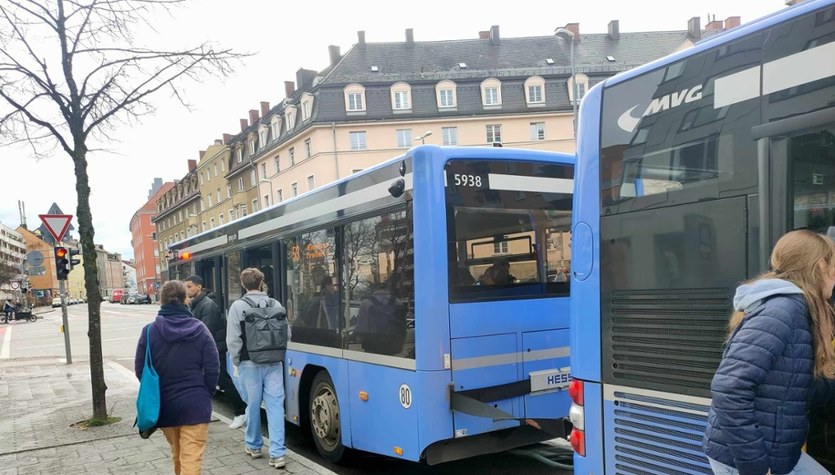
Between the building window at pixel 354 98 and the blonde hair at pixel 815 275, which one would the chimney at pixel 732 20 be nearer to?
the building window at pixel 354 98

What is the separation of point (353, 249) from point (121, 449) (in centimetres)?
362

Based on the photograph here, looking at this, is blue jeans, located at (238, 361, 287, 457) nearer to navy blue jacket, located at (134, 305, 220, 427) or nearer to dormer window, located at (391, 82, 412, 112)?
navy blue jacket, located at (134, 305, 220, 427)

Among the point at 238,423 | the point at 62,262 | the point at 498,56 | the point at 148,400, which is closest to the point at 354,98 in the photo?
the point at 498,56

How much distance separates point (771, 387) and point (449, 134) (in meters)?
46.9

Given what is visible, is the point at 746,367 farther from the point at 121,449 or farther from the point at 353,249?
the point at 121,449

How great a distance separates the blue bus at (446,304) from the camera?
4.47 meters

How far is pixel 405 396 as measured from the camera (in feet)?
15.0

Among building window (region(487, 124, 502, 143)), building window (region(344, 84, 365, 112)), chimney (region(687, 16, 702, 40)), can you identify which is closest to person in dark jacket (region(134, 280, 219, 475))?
building window (region(344, 84, 365, 112))

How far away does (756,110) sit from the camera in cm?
259

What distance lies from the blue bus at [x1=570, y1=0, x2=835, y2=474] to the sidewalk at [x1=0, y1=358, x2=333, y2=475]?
3.04m

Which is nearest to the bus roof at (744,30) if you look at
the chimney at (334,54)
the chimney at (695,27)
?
the chimney at (334,54)

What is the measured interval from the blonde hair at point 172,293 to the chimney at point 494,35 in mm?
53707

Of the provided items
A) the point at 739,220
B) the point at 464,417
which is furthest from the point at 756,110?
the point at 464,417

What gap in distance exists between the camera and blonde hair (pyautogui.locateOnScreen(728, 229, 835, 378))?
2154mm
